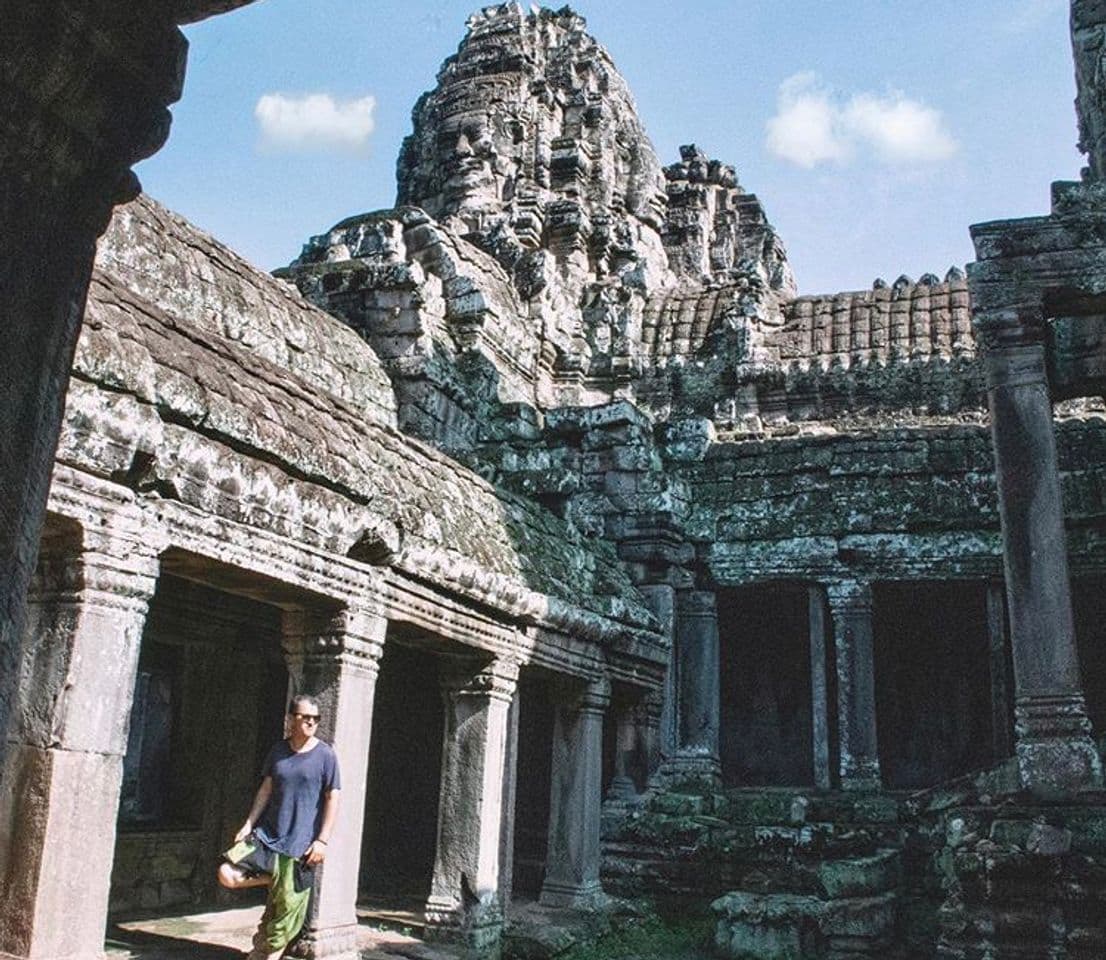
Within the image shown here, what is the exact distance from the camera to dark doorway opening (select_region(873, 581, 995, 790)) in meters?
14.7

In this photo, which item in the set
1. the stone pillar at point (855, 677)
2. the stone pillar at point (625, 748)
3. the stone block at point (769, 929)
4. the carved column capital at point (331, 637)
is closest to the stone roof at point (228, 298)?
the carved column capital at point (331, 637)

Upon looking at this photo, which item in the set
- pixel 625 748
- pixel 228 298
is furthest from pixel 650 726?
pixel 228 298

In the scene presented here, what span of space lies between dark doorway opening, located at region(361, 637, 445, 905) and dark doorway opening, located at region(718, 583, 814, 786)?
5819 mm

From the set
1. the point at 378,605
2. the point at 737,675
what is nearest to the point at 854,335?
the point at 737,675

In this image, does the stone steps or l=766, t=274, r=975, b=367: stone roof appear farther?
l=766, t=274, r=975, b=367: stone roof

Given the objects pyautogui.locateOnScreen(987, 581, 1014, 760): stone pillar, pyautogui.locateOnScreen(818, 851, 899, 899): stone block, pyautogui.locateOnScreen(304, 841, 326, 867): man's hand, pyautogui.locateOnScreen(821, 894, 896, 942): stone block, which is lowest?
pyautogui.locateOnScreen(821, 894, 896, 942): stone block

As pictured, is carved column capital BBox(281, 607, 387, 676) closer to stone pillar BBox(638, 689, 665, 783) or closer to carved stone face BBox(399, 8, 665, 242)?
stone pillar BBox(638, 689, 665, 783)

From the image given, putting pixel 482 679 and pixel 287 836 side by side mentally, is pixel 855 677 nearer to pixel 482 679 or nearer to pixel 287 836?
pixel 482 679

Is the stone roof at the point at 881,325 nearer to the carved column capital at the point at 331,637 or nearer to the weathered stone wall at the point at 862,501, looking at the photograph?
the weathered stone wall at the point at 862,501

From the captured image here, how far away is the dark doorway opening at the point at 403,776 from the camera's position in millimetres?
9984

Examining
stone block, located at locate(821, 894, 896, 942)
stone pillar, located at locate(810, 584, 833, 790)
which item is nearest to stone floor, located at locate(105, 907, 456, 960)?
stone block, located at locate(821, 894, 896, 942)

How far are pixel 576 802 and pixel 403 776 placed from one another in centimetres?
224

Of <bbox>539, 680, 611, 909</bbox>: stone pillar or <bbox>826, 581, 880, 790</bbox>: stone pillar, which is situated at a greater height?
<bbox>826, 581, 880, 790</bbox>: stone pillar

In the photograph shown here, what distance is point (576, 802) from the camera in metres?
8.70
